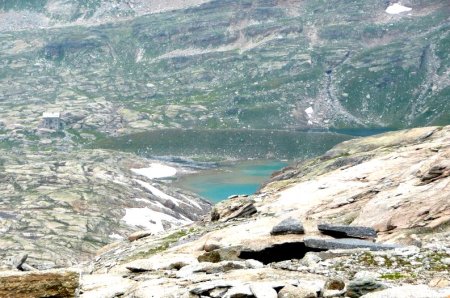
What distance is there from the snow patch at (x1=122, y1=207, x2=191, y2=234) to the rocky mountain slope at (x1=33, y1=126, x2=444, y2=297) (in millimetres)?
121924

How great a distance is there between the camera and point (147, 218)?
185 meters

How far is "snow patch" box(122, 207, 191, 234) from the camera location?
177562 mm

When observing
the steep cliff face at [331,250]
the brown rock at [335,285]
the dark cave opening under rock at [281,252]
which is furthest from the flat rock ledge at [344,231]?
the brown rock at [335,285]

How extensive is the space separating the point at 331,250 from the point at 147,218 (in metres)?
162

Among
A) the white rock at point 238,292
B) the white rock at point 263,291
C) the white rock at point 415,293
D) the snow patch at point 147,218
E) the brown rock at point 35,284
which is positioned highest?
the white rock at point 415,293

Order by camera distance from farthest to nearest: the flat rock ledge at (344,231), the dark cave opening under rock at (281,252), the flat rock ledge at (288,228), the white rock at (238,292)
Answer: the flat rock ledge at (288,228), the flat rock ledge at (344,231), the dark cave opening under rock at (281,252), the white rock at (238,292)

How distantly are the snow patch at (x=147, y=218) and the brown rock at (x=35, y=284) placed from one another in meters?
152

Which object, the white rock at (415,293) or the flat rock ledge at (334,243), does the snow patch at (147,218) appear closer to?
the flat rock ledge at (334,243)

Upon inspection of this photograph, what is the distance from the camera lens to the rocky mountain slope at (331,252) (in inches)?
810

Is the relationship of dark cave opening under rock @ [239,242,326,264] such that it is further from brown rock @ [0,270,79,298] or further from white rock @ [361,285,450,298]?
white rock @ [361,285,450,298]

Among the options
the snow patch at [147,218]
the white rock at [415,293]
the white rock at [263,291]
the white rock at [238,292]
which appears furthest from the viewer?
the snow patch at [147,218]

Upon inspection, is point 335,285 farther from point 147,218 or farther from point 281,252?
point 147,218

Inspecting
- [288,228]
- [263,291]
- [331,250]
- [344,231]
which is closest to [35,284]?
[263,291]

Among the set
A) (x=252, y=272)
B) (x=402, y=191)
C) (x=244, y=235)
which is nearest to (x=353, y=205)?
(x=402, y=191)
